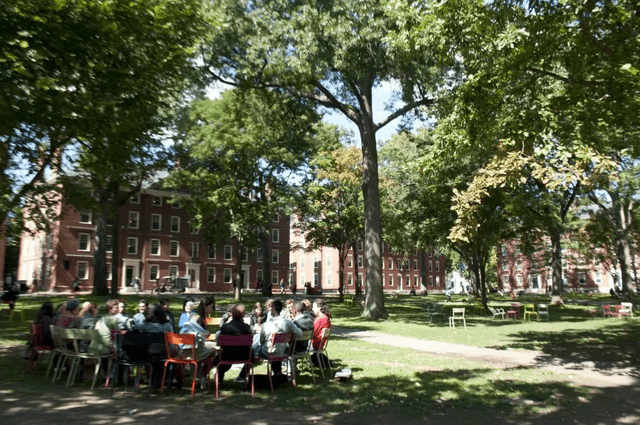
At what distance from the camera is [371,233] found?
870 inches

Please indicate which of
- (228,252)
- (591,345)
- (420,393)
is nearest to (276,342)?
(420,393)

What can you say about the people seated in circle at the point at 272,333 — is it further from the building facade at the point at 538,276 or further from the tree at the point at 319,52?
the building facade at the point at 538,276

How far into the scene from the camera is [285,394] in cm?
752

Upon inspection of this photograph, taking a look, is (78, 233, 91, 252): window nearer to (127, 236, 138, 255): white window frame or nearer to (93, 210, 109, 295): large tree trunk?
(127, 236, 138, 255): white window frame

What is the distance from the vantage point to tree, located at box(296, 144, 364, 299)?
35781 millimetres

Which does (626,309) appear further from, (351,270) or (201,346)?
(351,270)

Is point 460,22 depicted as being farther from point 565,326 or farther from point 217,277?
point 217,277

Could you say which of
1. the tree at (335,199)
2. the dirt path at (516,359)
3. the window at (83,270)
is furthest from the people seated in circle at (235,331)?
the window at (83,270)

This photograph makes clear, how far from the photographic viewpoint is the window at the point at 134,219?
54.8m

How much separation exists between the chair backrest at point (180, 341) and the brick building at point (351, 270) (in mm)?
63074

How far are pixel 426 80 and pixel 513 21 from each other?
8.16m

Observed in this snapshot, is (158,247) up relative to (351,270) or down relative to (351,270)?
up

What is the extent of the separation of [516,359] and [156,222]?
170 ft

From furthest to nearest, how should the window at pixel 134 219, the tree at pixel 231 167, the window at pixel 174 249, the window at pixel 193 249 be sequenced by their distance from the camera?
the window at pixel 193 249, the window at pixel 174 249, the window at pixel 134 219, the tree at pixel 231 167
